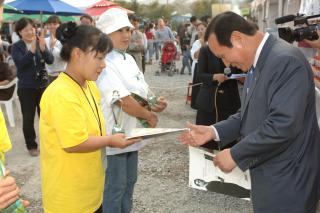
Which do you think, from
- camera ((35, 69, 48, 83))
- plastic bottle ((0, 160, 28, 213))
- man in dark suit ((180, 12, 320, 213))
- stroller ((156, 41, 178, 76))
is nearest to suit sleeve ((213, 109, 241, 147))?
man in dark suit ((180, 12, 320, 213))

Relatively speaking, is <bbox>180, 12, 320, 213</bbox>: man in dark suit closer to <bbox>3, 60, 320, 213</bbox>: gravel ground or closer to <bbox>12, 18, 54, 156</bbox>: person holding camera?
<bbox>3, 60, 320, 213</bbox>: gravel ground

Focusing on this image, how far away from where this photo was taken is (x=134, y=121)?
281 centimetres

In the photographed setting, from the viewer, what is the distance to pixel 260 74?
1923 millimetres

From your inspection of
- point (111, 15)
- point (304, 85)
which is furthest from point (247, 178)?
point (111, 15)

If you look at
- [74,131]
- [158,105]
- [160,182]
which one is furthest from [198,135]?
[160,182]

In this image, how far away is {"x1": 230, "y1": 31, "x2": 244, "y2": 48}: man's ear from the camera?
1.94 meters

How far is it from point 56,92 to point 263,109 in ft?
3.58

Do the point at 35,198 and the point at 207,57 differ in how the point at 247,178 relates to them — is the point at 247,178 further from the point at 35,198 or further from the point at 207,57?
the point at 35,198

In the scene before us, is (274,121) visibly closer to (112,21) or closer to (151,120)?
(151,120)

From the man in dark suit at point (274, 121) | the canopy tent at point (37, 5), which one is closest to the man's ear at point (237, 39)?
the man in dark suit at point (274, 121)

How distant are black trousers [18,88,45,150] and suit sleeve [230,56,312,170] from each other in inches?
169

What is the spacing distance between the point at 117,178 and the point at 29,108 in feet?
10.4

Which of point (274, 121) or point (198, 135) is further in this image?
point (198, 135)

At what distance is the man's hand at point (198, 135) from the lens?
242 cm
